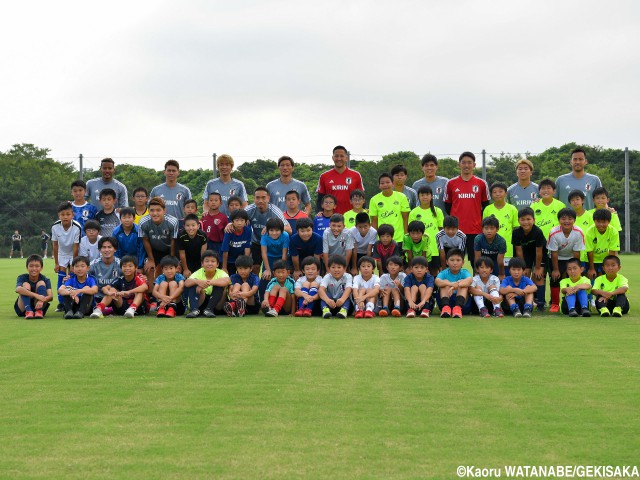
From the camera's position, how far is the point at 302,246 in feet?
38.7

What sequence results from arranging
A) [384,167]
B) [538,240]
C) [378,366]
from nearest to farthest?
[378,366], [538,240], [384,167]

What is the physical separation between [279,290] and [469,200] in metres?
3.22

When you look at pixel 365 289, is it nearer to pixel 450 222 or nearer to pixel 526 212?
pixel 450 222

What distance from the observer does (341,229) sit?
11.5m

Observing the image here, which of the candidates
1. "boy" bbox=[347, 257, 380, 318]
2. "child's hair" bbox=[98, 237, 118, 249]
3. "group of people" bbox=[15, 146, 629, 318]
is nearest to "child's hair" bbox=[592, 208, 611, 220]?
"group of people" bbox=[15, 146, 629, 318]

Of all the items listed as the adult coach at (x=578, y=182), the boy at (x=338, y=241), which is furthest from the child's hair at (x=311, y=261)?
the adult coach at (x=578, y=182)

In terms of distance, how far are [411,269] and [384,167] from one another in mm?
26717

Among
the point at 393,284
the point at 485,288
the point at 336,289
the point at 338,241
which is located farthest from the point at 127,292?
the point at 485,288

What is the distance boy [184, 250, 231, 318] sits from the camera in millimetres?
11047

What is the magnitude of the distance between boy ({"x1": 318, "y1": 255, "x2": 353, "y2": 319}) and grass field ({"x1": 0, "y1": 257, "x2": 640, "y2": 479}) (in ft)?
6.49

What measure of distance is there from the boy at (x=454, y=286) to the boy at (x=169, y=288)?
349 centimetres

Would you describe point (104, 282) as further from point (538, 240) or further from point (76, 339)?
point (538, 240)

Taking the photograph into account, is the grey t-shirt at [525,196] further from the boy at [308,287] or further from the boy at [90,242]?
the boy at [90,242]

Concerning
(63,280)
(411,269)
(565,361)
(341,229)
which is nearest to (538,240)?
(411,269)
